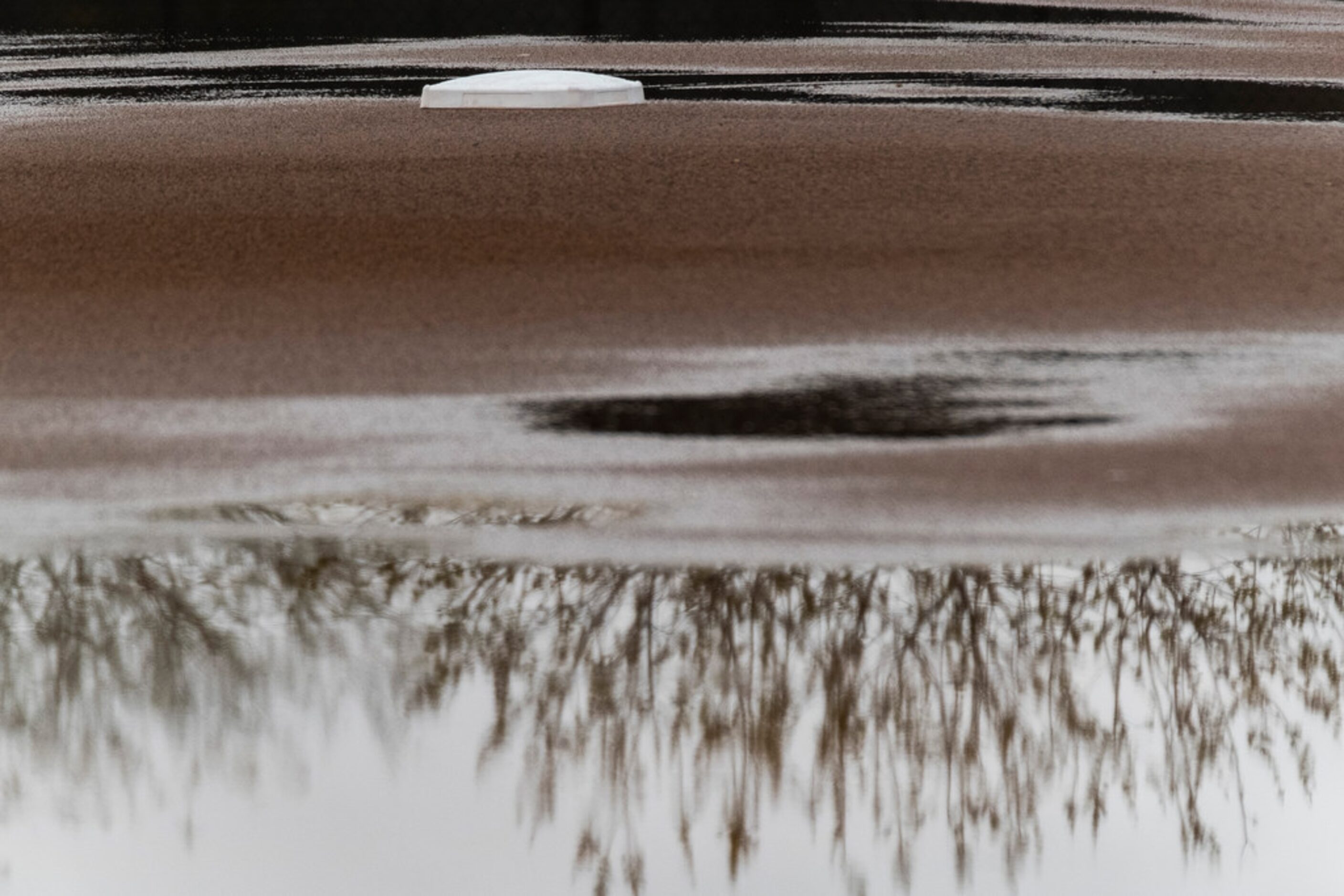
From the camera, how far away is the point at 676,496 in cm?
612

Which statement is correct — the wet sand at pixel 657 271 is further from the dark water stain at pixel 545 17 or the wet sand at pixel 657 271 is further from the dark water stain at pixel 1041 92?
the dark water stain at pixel 545 17

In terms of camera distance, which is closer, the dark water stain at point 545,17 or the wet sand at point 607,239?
the wet sand at point 607,239

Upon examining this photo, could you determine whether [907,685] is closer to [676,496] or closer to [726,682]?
Answer: [726,682]

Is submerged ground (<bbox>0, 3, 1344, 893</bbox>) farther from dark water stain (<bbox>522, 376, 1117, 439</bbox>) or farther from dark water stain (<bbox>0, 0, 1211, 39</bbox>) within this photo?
dark water stain (<bbox>0, 0, 1211, 39</bbox>)

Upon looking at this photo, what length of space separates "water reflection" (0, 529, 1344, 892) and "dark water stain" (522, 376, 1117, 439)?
1286 mm

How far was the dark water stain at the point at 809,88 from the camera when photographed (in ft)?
44.3

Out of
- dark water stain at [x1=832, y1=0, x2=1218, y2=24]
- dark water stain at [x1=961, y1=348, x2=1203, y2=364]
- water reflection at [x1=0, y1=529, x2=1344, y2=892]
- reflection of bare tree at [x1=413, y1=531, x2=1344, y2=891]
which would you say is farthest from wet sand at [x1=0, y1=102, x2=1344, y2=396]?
dark water stain at [x1=832, y1=0, x2=1218, y2=24]

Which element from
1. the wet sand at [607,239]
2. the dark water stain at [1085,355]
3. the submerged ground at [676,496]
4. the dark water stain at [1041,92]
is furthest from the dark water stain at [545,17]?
the dark water stain at [1085,355]

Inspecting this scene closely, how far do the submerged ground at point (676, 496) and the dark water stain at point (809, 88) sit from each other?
119 centimetres

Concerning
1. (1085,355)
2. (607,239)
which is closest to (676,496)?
(1085,355)

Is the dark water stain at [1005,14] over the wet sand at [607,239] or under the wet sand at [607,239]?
under

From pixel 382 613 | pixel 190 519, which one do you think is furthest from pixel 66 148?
pixel 382 613

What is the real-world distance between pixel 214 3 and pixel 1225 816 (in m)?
21.9

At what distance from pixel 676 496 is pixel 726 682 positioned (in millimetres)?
1464
